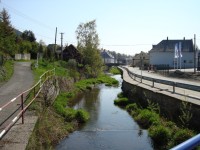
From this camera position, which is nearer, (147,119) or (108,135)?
(108,135)

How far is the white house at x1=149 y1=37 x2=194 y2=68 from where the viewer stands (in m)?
94.6

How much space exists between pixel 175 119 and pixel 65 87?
1730cm

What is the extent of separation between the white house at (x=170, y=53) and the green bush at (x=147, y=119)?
77.6 meters

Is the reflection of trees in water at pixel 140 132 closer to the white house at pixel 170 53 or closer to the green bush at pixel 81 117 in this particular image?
the green bush at pixel 81 117

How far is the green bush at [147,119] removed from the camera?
1612 cm

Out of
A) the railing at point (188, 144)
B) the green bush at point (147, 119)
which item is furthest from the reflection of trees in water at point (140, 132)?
the railing at point (188, 144)

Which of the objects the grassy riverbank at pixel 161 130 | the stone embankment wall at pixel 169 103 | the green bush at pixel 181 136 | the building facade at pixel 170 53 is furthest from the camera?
the building facade at pixel 170 53

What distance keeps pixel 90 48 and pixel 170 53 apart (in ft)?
128

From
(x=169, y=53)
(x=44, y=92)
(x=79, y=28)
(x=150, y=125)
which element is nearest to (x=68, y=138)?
(x=150, y=125)

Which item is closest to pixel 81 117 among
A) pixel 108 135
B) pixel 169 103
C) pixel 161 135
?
pixel 108 135

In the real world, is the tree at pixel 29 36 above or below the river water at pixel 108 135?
above

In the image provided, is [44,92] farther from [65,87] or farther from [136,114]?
[65,87]

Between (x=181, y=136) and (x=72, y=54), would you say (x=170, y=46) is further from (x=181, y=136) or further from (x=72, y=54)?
(x=181, y=136)

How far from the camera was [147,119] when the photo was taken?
16938 mm
